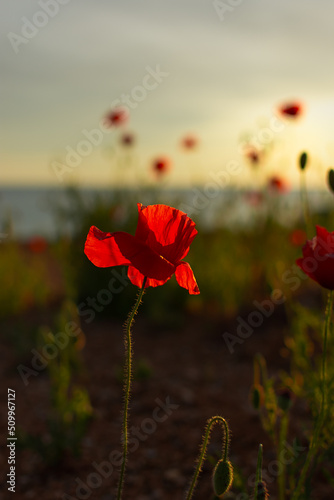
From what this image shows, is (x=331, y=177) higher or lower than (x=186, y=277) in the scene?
higher

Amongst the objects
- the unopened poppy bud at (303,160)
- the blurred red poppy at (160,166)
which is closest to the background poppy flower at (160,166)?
the blurred red poppy at (160,166)

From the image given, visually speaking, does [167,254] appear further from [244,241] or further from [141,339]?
[244,241]

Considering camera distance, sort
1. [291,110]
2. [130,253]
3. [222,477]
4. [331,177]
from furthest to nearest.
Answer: [291,110]
[331,177]
[222,477]
[130,253]

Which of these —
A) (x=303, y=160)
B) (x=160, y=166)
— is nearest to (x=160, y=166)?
(x=160, y=166)

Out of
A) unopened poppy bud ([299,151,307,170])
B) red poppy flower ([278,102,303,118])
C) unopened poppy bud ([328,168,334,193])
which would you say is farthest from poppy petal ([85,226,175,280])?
red poppy flower ([278,102,303,118])

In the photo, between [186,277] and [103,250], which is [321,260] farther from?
[103,250]

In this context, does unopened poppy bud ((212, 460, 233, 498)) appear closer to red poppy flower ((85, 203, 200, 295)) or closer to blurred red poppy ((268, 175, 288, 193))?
red poppy flower ((85, 203, 200, 295))
